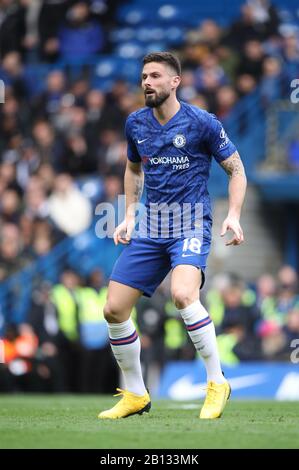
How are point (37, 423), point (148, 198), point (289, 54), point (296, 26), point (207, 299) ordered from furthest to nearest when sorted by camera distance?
point (296, 26), point (289, 54), point (207, 299), point (148, 198), point (37, 423)

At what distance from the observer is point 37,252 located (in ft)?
55.8

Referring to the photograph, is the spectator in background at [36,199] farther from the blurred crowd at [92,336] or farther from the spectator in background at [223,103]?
the spectator in background at [223,103]

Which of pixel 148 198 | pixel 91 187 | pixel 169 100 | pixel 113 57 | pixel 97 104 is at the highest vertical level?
pixel 113 57

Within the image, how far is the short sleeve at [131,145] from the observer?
324 inches

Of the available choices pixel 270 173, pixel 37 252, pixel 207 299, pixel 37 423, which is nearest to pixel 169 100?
pixel 37 423

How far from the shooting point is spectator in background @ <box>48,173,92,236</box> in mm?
17016

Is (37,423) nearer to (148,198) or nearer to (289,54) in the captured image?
(148,198)

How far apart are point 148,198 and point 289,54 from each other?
11953mm

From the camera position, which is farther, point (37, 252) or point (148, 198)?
point (37, 252)

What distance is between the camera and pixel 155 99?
796 cm

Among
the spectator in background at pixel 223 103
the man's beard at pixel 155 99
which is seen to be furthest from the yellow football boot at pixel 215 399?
the spectator in background at pixel 223 103

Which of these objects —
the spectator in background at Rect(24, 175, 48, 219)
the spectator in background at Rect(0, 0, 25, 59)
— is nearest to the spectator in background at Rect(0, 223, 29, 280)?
the spectator in background at Rect(24, 175, 48, 219)
